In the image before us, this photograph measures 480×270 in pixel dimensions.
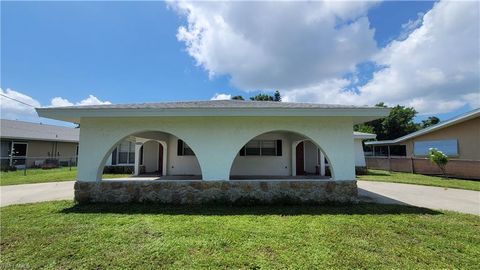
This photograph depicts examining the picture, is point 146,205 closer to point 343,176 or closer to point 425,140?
point 343,176

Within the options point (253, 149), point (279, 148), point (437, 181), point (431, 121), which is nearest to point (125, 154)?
point (253, 149)

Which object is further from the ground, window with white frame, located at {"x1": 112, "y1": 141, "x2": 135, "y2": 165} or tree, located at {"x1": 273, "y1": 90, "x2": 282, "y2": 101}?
tree, located at {"x1": 273, "y1": 90, "x2": 282, "y2": 101}

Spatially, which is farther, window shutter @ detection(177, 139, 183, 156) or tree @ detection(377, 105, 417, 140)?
tree @ detection(377, 105, 417, 140)

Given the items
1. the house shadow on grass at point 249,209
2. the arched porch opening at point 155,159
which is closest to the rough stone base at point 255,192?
the house shadow on grass at point 249,209

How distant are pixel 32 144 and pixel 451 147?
110 ft

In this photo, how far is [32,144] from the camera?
68.4ft

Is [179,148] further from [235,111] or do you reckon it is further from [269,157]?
[235,111]

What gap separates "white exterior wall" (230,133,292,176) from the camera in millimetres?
13391

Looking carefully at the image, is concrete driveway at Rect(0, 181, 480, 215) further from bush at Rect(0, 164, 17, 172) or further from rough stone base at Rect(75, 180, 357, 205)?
bush at Rect(0, 164, 17, 172)

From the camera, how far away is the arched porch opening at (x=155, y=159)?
42.6ft

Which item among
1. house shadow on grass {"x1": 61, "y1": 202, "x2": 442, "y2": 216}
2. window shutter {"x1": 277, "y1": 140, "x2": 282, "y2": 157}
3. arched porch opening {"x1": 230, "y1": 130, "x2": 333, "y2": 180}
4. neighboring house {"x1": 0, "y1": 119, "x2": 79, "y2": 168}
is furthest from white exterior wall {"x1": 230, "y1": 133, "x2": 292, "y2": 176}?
neighboring house {"x1": 0, "y1": 119, "x2": 79, "y2": 168}

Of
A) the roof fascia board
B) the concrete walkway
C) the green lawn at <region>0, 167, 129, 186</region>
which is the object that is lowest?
the concrete walkway

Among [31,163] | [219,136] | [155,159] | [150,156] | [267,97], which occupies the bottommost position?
[31,163]

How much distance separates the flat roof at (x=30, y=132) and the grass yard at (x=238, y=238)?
16.7m
